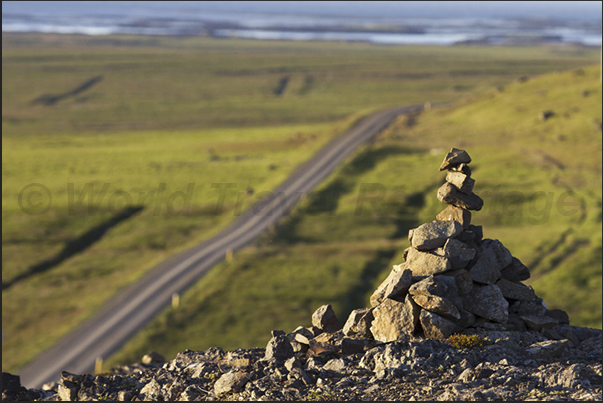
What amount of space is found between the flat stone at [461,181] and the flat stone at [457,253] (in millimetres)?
2234

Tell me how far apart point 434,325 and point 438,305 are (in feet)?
2.81

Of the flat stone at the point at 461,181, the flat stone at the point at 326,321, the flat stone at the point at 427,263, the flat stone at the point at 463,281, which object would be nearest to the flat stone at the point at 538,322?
the flat stone at the point at 463,281

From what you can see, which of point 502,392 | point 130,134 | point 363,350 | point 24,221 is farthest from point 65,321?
point 130,134

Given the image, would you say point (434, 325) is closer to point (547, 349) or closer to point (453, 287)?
point (453, 287)

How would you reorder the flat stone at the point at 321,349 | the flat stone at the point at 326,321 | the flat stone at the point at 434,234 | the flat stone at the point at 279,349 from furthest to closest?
the flat stone at the point at 326,321 → the flat stone at the point at 434,234 → the flat stone at the point at 279,349 → the flat stone at the point at 321,349

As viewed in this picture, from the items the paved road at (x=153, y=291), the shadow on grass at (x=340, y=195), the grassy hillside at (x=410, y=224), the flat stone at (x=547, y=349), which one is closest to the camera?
the flat stone at (x=547, y=349)

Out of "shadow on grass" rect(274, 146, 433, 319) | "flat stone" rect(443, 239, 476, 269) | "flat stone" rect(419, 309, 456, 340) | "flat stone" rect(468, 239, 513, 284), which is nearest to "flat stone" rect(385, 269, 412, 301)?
"flat stone" rect(419, 309, 456, 340)

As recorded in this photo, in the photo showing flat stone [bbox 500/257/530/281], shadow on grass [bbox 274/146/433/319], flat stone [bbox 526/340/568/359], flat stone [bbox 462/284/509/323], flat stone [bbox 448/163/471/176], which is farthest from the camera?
shadow on grass [bbox 274/146/433/319]

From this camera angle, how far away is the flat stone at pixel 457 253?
76.7 feet

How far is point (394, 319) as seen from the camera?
73.8ft

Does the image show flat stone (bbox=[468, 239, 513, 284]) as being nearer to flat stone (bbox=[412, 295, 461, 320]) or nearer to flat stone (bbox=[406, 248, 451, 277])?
flat stone (bbox=[406, 248, 451, 277])

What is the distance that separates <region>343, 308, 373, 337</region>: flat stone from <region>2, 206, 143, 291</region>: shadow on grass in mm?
68157

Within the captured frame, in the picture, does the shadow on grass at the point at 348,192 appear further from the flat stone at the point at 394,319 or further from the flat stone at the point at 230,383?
the flat stone at the point at 230,383

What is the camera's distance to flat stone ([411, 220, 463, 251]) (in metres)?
23.5
